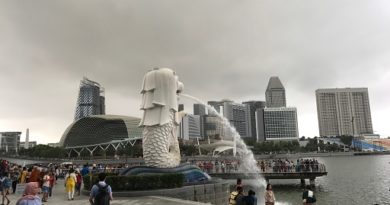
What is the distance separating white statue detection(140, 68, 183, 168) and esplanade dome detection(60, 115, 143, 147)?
366 ft

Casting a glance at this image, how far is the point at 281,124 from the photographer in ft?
588

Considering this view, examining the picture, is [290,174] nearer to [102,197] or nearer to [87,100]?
[102,197]

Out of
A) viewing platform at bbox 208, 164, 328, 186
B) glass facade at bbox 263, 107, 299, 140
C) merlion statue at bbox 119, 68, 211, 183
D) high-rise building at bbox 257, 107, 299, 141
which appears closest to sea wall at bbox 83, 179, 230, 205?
merlion statue at bbox 119, 68, 211, 183

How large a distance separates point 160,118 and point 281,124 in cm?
16502

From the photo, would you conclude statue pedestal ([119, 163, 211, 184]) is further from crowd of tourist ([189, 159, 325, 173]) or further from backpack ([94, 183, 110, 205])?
crowd of tourist ([189, 159, 325, 173])

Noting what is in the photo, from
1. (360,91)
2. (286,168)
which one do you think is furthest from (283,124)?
(286,168)

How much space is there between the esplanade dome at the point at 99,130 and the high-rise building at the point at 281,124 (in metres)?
72.7

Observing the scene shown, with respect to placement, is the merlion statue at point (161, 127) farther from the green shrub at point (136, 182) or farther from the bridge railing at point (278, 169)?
the bridge railing at point (278, 169)

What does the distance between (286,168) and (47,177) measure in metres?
24.2

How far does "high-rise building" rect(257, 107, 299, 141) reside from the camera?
178 m

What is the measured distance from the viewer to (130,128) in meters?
132

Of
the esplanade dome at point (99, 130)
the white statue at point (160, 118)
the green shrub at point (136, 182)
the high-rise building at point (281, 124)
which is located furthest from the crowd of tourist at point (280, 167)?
the high-rise building at point (281, 124)

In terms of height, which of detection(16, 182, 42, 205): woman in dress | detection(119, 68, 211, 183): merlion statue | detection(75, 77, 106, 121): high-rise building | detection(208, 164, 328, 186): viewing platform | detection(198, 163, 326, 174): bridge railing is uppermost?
detection(75, 77, 106, 121): high-rise building

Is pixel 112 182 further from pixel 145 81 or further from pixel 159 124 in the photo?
pixel 145 81
